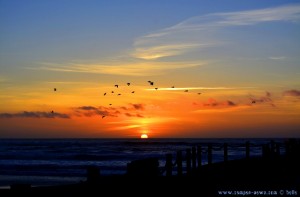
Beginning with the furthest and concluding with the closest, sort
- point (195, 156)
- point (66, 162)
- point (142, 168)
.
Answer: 1. point (66, 162)
2. point (195, 156)
3. point (142, 168)

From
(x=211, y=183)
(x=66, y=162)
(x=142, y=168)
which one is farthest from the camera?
(x=66, y=162)

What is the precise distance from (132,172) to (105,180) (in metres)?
2.40

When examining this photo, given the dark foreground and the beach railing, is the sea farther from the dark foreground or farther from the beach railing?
the dark foreground

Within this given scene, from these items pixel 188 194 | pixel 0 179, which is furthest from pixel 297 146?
pixel 0 179

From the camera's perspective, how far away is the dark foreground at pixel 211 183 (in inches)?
625

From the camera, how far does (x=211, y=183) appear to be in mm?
21047

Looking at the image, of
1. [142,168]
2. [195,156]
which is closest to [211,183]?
[142,168]

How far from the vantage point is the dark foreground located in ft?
52.1

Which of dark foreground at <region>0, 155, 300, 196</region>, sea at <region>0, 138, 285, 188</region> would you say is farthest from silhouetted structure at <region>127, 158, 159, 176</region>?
sea at <region>0, 138, 285, 188</region>

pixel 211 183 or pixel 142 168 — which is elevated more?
pixel 142 168

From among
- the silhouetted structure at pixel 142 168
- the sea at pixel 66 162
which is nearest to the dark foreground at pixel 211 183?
the silhouetted structure at pixel 142 168

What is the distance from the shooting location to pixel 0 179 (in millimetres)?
45375

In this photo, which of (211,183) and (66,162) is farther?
(66,162)

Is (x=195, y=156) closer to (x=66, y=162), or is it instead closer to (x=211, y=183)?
(x=211, y=183)
